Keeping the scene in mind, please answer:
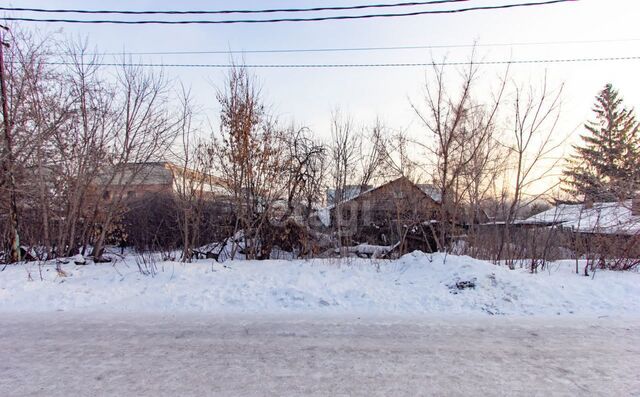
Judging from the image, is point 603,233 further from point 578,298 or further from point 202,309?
point 202,309

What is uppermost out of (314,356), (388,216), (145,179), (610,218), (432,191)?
(145,179)

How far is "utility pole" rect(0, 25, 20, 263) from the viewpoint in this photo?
10.1 meters

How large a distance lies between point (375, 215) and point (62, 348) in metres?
11.4

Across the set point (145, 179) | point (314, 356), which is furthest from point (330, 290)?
point (145, 179)

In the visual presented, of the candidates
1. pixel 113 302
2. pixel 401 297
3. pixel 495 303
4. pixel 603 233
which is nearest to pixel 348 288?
pixel 401 297

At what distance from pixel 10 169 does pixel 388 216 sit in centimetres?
1060

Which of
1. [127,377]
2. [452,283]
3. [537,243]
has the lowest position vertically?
[127,377]

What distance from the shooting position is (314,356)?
13.8ft

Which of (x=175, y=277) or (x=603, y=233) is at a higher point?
(x=603, y=233)

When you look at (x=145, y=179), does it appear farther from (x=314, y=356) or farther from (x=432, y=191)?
(x=314, y=356)

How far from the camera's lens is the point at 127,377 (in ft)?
12.0

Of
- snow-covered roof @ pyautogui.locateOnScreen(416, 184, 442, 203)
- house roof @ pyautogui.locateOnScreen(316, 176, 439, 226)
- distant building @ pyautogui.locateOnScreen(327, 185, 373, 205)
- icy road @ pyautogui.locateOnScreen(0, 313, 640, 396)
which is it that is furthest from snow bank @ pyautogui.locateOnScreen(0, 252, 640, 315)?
distant building @ pyautogui.locateOnScreen(327, 185, 373, 205)

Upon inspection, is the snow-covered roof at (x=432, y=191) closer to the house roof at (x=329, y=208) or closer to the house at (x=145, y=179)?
the house roof at (x=329, y=208)

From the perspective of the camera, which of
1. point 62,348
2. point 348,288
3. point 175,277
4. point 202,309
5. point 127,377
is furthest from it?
point 175,277
